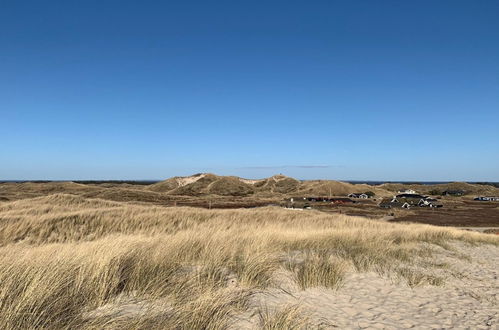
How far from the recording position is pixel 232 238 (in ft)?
34.1

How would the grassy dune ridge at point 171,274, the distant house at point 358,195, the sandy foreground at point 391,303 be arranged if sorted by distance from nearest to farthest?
the grassy dune ridge at point 171,274
the sandy foreground at point 391,303
the distant house at point 358,195

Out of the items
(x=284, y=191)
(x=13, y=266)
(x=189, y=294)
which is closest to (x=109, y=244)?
(x=13, y=266)

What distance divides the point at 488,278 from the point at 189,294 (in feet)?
30.9

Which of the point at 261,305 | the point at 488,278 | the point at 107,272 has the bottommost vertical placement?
the point at 488,278

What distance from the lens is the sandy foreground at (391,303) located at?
5.60 meters

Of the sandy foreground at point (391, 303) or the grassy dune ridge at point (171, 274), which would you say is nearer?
the grassy dune ridge at point (171, 274)

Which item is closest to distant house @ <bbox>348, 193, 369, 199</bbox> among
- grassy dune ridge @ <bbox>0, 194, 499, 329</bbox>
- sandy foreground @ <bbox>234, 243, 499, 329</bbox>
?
grassy dune ridge @ <bbox>0, 194, 499, 329</bbox>

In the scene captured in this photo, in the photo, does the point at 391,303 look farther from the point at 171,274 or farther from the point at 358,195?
the point at 358,195

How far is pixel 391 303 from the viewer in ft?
22.0

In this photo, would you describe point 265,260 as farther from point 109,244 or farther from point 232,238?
point 109,244

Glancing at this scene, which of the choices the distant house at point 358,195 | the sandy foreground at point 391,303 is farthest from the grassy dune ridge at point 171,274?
the distant house at point 358,195

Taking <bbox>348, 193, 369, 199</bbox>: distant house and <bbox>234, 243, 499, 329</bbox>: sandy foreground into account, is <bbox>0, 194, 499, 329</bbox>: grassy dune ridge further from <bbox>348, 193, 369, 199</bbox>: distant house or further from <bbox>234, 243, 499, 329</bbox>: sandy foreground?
<bbox>348, 193, 369, 199</bbox>: distant house

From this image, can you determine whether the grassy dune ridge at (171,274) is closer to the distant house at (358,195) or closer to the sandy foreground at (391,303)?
the sandy foreground at (391,303)

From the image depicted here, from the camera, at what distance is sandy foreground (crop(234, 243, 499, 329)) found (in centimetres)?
560
